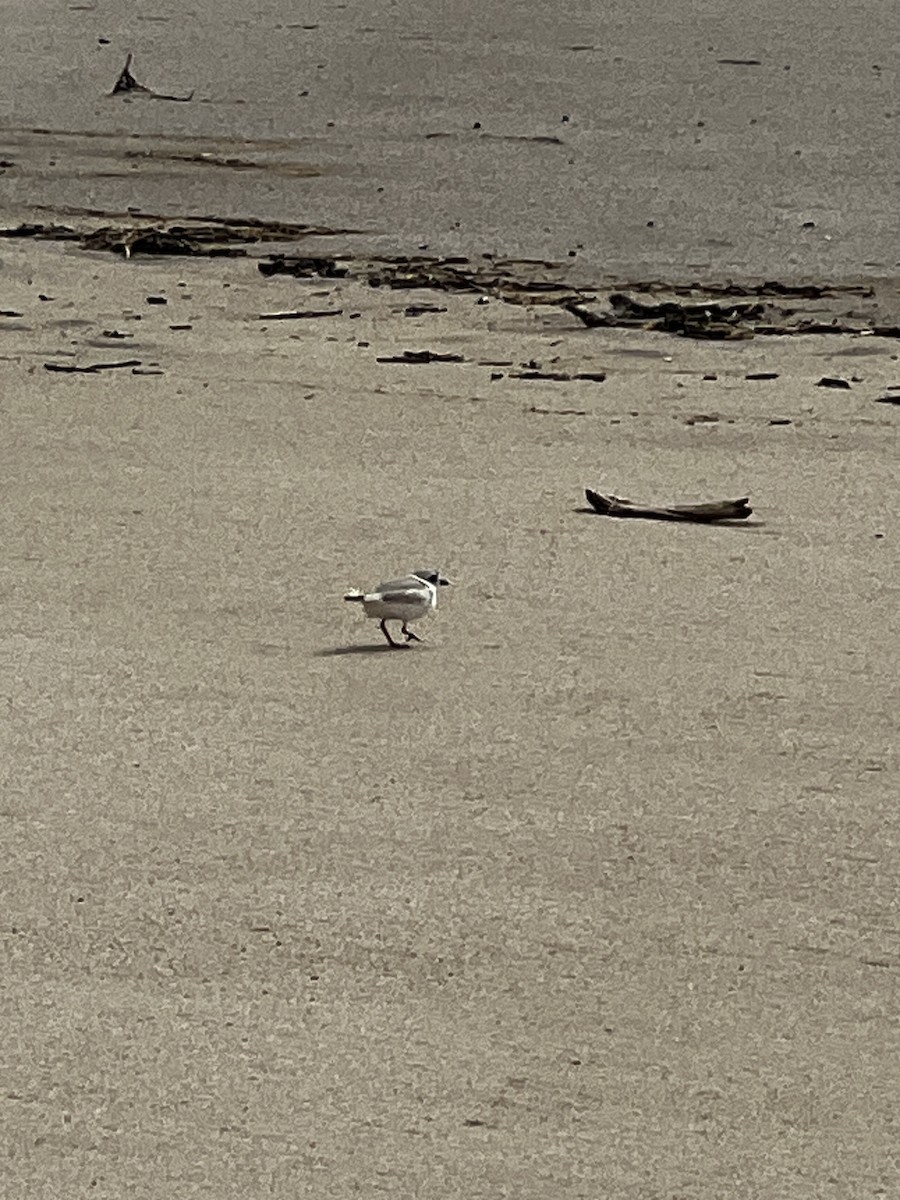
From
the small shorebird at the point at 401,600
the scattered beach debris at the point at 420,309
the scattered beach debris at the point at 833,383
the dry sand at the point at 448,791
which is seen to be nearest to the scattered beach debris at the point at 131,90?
the scattered beach debris at the point at 420,309

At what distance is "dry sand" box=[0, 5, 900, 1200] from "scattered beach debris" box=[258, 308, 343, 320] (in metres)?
1.19

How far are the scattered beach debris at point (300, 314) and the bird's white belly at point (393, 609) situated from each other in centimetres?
495

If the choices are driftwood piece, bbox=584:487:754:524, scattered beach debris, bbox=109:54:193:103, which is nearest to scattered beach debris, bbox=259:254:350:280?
driftwood piece, bbox=584:487:754:524

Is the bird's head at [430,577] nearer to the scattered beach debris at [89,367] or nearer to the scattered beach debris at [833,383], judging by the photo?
the scattered beach debris at [833,383]

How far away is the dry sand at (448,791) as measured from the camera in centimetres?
405

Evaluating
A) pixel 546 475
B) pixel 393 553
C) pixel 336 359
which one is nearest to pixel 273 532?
pixel 393 553

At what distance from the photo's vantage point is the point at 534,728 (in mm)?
5914

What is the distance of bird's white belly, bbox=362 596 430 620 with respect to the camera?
20.7 feet

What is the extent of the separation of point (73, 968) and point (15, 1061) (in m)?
0.38

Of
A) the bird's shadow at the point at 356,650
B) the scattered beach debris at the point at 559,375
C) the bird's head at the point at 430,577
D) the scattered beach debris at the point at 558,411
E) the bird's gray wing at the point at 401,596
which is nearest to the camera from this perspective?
the bird's gray wing at the point at 401,596

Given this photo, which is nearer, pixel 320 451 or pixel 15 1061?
pixel 15 1061

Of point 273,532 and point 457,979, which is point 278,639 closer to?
point 273,532

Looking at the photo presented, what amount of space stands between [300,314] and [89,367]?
4.46ft

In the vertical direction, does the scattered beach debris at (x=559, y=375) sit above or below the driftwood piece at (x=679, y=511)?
below
